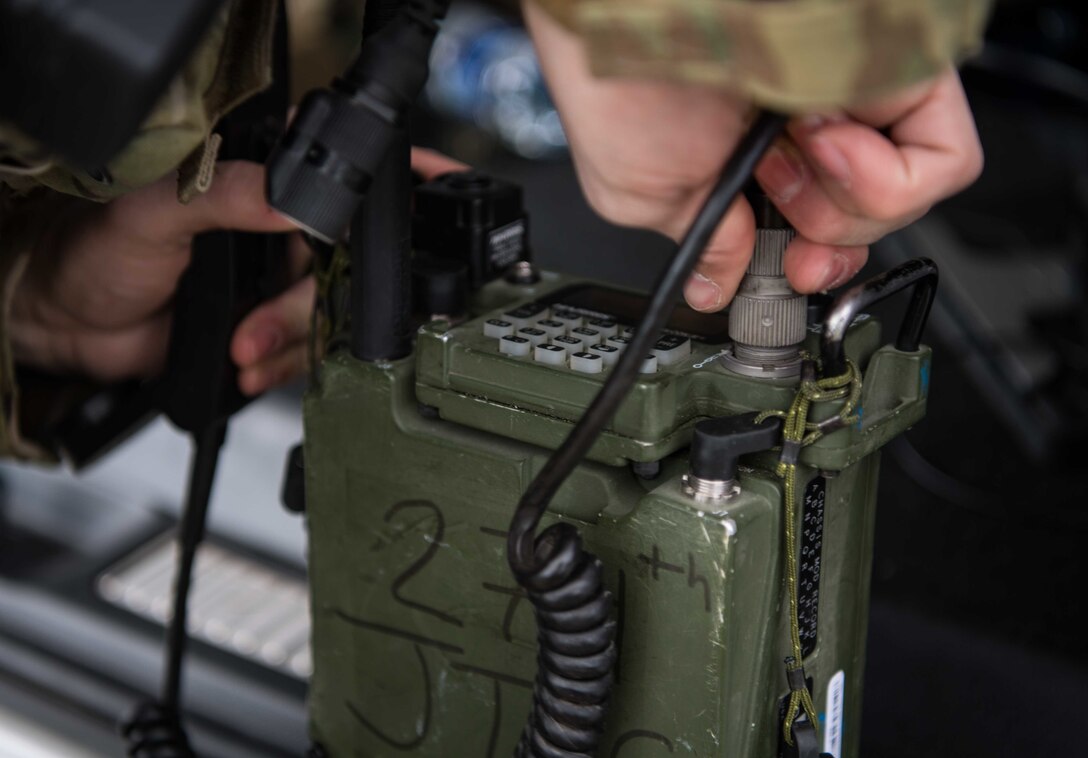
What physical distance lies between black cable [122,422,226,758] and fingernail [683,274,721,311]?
492 mm

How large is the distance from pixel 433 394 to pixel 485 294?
0.41 feet

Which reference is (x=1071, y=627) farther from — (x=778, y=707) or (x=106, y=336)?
(x=106, y=336)

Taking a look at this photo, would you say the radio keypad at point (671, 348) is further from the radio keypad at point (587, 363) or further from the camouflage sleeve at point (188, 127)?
the camouflage sleeve at point (188, 127)

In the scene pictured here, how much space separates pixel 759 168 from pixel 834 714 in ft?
1.20

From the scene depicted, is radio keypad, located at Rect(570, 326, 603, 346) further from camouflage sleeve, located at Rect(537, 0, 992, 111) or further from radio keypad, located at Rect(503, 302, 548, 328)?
camouflage sleeve, located at Rect(537, 0, 992, 111)

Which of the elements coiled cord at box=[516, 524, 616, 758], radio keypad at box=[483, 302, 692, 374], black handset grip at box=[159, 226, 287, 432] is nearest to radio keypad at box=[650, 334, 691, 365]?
radio keypad at box=[483, 302, 692, 374]

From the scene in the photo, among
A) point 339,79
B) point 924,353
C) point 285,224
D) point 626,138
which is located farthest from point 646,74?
point 285,224

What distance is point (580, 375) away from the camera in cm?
70

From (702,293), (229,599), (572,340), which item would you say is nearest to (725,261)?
(702,293)

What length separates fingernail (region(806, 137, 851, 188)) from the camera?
56 centimetres

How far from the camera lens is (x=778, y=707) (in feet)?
2.32

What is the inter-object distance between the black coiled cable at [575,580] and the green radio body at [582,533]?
0.04 metres

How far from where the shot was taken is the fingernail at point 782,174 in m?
0.60

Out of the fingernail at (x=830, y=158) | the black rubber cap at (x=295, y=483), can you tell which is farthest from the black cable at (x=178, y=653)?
the fingernail at (x=830, y=158)
